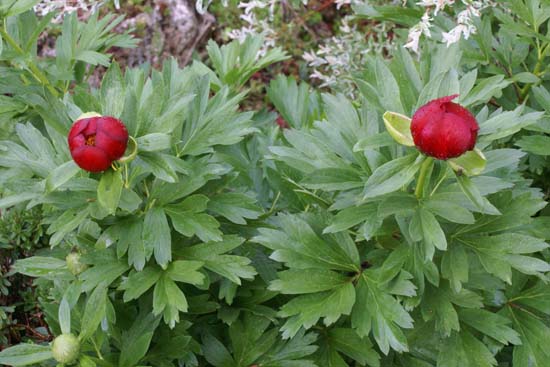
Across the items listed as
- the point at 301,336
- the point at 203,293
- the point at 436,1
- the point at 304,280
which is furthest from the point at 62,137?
the point at 436,1

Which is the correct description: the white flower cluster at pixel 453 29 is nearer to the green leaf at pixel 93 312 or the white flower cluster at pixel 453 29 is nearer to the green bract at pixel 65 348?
the green leaf at pixel 93 312

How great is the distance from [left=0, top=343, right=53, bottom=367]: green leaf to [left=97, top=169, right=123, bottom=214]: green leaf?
0.40m

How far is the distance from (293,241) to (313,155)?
227mm

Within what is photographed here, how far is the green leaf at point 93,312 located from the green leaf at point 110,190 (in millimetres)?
284

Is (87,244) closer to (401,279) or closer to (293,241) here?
(293,241)

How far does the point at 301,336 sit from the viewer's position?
174cm

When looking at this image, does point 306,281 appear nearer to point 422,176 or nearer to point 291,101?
point 422,176

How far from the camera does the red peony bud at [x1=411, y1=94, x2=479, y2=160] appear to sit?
118cm

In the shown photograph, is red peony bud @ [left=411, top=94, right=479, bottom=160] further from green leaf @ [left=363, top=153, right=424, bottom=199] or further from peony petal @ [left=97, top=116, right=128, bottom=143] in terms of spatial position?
peony petal @ [left=97, top=116, right=128, bottom=143]

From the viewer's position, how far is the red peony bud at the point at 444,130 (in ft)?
3.88

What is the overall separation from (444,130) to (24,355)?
1059 mm

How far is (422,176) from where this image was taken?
1395mm

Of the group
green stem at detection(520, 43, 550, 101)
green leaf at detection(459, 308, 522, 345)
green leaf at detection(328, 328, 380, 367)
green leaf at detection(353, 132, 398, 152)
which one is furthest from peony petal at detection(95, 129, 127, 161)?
green stem at detection(520, 43, 550, 101)

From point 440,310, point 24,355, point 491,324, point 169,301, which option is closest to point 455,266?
point 440,310
